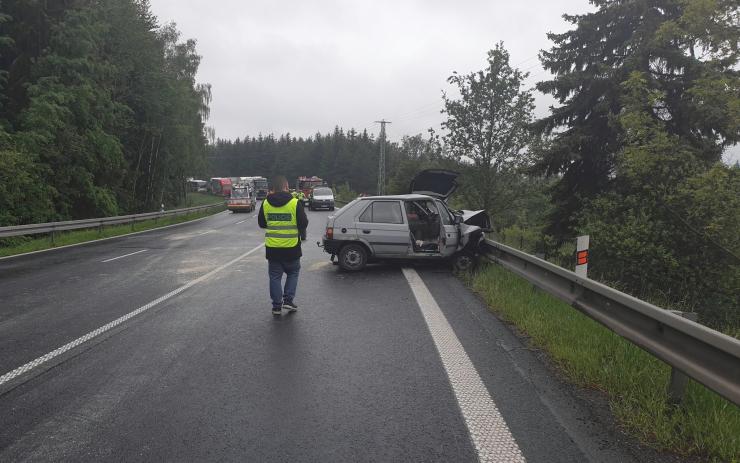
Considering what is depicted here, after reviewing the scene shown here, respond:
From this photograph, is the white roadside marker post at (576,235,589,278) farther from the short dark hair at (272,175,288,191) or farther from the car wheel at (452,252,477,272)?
the short dark hair at (272,175,288,191)

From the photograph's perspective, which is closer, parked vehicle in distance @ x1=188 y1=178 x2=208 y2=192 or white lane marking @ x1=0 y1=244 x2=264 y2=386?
white lane marking @ x1=0 y1=244 x2=264 y2=386

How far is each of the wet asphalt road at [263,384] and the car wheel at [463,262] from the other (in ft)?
6.89

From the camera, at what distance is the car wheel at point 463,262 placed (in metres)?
9.62

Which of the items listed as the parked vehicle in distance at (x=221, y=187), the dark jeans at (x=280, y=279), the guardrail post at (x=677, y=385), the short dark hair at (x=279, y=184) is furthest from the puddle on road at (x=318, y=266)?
the parked vehicle in distance at (x=221, y=187)

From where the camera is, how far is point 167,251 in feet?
42.5

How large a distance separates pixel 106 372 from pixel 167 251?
373 inches

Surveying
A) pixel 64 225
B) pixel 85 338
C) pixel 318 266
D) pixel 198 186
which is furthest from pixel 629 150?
pixel 198 186

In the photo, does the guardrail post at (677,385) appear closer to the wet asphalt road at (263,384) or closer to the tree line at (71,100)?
the wet asphalt road at (263,384)

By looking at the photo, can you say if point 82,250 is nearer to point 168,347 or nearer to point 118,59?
point 168,347


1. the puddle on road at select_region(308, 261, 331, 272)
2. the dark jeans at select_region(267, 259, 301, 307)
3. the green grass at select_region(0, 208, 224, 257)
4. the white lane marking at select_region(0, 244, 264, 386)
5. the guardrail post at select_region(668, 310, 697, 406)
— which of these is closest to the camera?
the guardrail post at select_region(668, 310, 697, 406)

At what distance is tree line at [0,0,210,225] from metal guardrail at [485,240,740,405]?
20.1 meters

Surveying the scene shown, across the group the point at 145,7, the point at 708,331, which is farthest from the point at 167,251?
the point at 145,7

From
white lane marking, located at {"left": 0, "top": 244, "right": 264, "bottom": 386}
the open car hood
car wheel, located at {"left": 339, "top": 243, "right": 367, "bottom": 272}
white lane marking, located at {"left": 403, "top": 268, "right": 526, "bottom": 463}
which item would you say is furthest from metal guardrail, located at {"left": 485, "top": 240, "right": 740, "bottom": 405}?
the open car hood

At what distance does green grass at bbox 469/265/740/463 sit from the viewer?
2.84m
